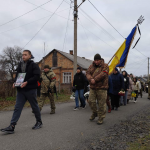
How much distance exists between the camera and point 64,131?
4285 millimetres

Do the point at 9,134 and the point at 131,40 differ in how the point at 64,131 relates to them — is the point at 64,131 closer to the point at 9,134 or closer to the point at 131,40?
the point at 9,134

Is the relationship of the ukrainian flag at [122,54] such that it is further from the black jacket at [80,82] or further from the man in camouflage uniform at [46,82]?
the man in camouflage uniform at [46,82]

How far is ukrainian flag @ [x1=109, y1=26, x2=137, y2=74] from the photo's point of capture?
8539 mm

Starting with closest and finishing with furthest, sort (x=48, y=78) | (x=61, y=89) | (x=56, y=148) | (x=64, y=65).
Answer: (x=56, y=148) → (x=48, y=78) → (x=61, y=89) → (x=64, y=65)

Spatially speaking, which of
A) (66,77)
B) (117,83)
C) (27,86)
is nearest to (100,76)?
(27,86)

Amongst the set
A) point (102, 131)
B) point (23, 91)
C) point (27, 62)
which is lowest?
point (102, 131)

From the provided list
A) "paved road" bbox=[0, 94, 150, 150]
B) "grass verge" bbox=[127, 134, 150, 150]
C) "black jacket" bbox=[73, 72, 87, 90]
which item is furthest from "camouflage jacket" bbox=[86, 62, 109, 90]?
"black jacket" bbox=[73, 72, 87, 90]

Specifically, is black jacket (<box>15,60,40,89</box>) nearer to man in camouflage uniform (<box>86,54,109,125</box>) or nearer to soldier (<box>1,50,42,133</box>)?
soldier (<box>1,50,42,133</box>)

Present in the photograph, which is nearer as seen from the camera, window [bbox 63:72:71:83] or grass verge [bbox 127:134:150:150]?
grass verge [bbox 127:134:150:150]

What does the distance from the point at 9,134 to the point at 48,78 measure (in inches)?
109

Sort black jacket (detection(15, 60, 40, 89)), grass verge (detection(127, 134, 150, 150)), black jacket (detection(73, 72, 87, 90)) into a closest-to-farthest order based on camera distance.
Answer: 1. grass verge (detection(127, 134, 150, 150))
2. black jacket (detection(15, 60, 40, 89))
3. black jacket (detection(73, 72, 87, 90))

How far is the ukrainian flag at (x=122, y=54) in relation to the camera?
8539 millimetres

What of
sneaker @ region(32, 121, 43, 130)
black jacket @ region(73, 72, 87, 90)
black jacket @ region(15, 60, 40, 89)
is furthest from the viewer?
black jacket @ region(73, 72, 87, 90)

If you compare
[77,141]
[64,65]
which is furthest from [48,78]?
[64,65]
